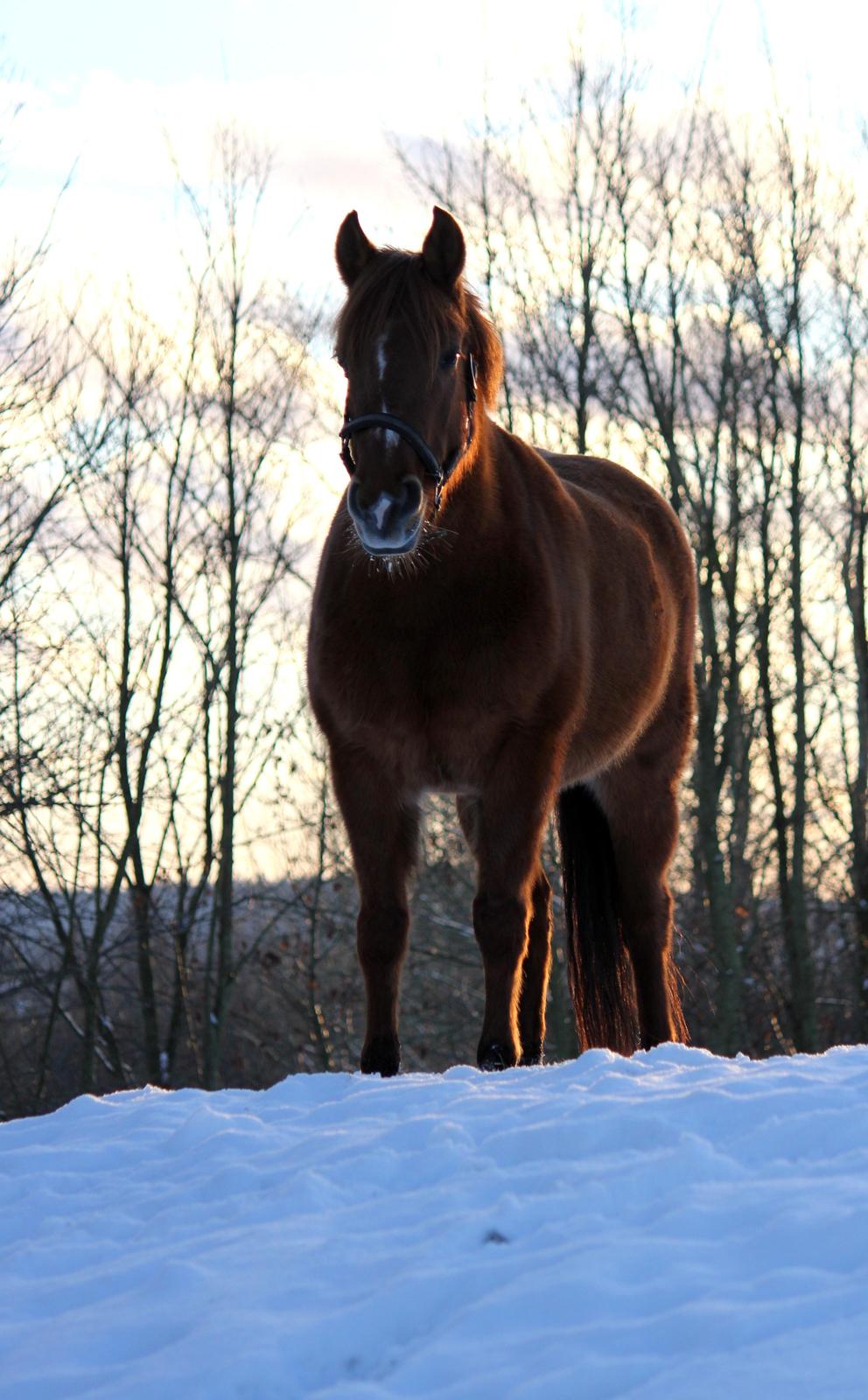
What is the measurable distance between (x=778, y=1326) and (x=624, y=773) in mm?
3961

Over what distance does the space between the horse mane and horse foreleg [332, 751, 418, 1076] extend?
1.30 meters

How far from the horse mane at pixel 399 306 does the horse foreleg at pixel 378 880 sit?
1.30m

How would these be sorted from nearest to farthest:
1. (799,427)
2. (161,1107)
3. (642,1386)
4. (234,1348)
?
(642,1386) → (234,1348) → (161,1107) → (799,427)

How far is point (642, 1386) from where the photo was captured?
1962 mm

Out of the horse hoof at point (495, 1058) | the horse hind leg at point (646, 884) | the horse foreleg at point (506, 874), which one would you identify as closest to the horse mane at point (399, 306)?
the horse foreleg at point (506, 874)

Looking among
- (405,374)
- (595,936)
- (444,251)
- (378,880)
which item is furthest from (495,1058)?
(444,251)

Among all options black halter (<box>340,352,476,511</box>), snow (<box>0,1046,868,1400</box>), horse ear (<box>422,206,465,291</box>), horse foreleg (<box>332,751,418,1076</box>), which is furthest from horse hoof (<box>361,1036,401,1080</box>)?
horse ear (<box>422,206,465,291</box>)

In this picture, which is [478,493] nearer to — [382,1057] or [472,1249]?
[382,1057]

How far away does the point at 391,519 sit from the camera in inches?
145

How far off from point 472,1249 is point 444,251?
2951mm

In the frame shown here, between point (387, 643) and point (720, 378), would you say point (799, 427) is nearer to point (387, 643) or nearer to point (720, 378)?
point (720, 378)

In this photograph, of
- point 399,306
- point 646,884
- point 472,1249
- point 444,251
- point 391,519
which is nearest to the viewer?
point 472,1249

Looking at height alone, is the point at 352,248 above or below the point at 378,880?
above

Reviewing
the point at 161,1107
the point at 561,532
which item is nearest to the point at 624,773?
the point at 561,532
